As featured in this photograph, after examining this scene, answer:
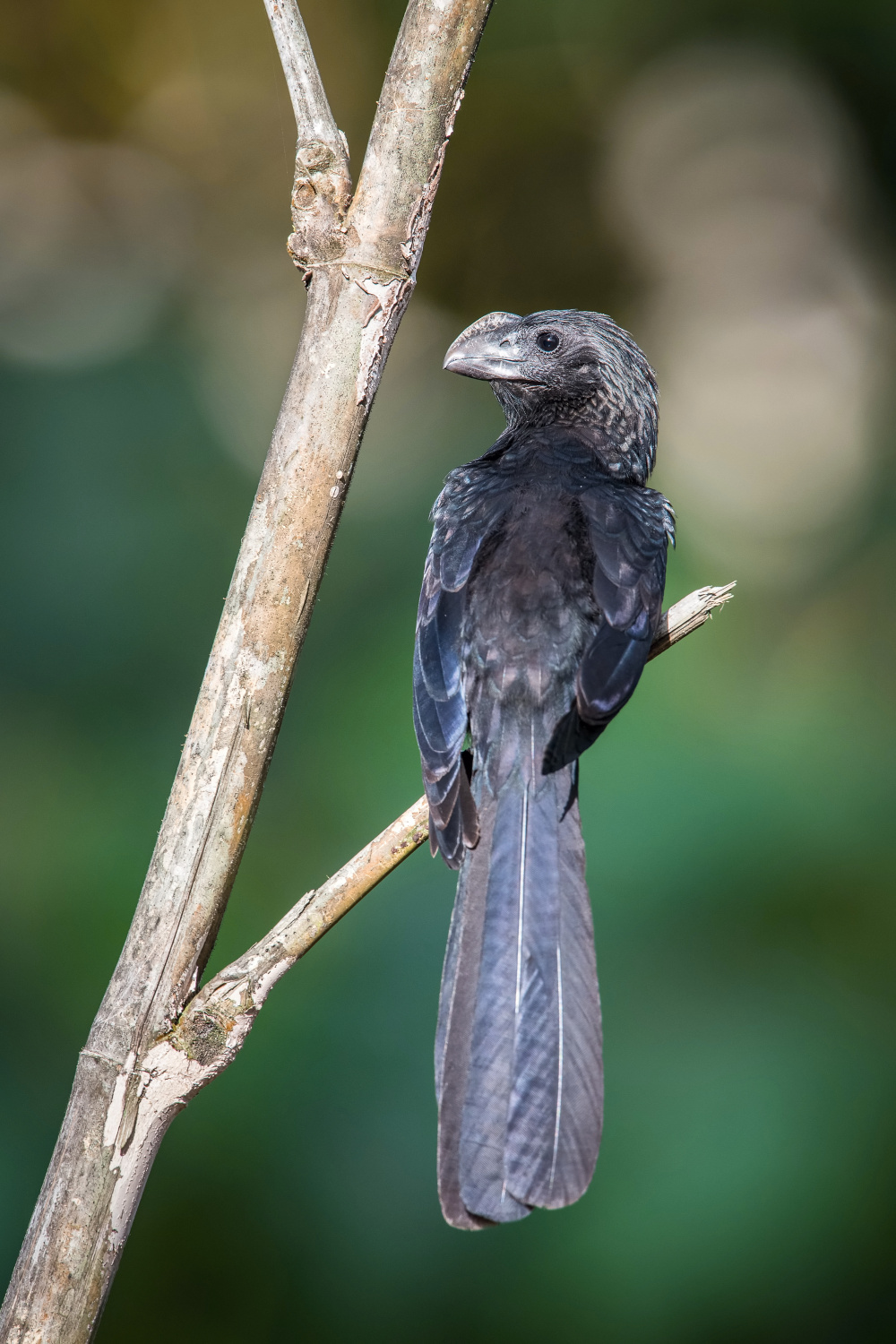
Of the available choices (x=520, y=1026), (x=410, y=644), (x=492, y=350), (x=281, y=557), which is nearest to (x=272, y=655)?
(x=281, y=557)

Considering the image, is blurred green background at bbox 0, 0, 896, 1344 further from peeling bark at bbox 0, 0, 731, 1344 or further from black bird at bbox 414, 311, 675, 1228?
peeling bark at bbox 0, 0, 731, 1344

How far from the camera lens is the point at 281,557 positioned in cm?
134

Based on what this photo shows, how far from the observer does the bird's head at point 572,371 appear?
7.09 ft

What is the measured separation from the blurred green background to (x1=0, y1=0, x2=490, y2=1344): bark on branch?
2041 millimetres

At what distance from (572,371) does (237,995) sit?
142cm

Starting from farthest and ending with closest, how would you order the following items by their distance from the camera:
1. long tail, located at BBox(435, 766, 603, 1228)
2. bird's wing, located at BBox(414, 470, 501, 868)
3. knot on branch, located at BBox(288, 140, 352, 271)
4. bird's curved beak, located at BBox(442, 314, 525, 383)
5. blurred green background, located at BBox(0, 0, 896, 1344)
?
blurred green background, located at BBox(0, 0, 896, 1344)
bird's curved beak, located at BBox(442, 314, 525, 383)
bird's wing, located at BBox(414, 470, 501, 868)
knot on branch, located at BBox(288, 140, 352, 271)
long tail, located at BBox(435, 766, 603, 1228)

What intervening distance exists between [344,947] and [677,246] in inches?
132

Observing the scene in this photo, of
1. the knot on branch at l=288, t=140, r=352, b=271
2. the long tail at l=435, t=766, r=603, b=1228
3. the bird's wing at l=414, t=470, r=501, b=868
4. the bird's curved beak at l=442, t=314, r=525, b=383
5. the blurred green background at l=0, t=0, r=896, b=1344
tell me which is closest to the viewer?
the long tail at l=435, t=766, r=603, b=1228

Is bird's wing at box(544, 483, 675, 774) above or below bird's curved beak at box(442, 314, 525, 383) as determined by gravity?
below

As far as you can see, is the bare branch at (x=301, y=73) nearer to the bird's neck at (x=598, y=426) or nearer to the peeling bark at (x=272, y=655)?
the peeling bark at (x=272, y=655)

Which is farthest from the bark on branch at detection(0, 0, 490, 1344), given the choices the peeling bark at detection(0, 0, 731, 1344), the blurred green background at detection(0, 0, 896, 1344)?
the blurred green background at detection(0, 0, 896, 1344)

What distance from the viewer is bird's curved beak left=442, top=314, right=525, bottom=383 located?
84.6 inches

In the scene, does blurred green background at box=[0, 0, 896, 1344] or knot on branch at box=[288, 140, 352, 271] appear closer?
knot on branch at box=[288, 140, 352, 271]

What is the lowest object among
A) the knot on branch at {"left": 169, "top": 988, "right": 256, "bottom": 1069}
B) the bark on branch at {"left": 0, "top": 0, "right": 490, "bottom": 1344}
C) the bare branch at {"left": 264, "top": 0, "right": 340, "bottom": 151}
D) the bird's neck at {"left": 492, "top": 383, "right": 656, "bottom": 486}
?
the knot on branch at {"left": 169, "top": 988, "right": 256, "bottom": 1069}
